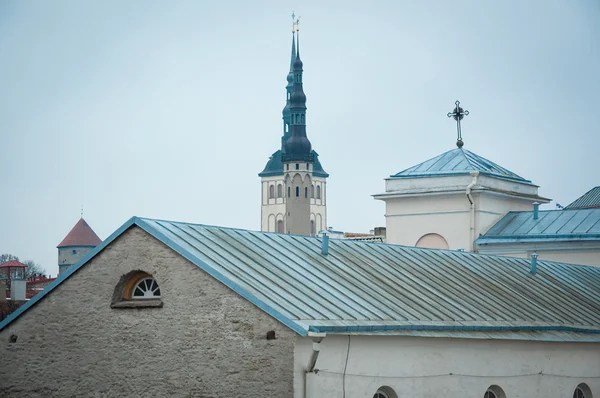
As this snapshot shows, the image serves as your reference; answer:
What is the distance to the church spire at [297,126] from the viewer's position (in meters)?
170

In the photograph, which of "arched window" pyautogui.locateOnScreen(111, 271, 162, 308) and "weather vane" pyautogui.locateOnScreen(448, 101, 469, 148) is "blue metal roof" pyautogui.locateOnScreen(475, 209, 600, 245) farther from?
"arched window" pyautogui.locateOnScreen(111, 271, 162, 308)

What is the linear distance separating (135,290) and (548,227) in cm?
2322

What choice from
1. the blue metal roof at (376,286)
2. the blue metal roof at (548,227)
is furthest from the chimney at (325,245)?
the blue metal roof at (548,227)

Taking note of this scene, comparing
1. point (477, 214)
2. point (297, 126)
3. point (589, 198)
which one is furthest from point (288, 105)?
point (477, 214)

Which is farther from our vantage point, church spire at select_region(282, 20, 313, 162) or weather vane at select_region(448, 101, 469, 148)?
church spire at select_region(282, 20, 313, 162)

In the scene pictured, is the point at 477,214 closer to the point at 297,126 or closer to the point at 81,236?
the point at 297,126

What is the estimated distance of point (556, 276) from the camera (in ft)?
111

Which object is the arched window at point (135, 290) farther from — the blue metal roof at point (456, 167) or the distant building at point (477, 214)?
the blue metal roof at point (456, 167)

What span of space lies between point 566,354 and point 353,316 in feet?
27.7

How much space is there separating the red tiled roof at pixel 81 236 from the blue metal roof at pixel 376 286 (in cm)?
14840

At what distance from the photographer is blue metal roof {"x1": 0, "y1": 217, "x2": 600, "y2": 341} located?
2141 centimetres

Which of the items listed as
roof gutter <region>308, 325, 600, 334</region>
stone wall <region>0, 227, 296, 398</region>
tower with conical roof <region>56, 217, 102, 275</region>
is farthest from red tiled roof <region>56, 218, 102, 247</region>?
stone wall <region>0, 227, 296, 398</region>

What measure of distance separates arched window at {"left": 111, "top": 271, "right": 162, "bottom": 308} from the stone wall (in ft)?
0.40

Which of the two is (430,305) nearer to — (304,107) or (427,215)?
(427,215)
